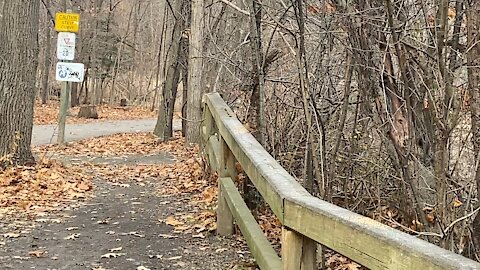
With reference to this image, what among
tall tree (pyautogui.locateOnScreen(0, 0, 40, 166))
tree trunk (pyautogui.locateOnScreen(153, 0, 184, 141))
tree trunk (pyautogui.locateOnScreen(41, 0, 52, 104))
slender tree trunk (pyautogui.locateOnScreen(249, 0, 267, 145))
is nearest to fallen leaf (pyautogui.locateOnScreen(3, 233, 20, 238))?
slender tree trunk (pyautogui.locateOnScreen(249, 0, 267, 145))

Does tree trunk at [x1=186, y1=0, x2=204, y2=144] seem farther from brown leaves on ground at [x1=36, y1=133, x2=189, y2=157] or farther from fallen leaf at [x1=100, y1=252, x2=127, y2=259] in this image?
fallen leaf at [x1=100, y1=252, x2=127, y2=259]

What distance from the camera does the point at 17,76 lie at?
9766 mm

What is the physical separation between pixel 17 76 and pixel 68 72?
14.5 ft

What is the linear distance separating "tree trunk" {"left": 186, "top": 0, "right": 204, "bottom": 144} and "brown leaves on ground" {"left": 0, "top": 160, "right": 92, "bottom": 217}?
4.50 m

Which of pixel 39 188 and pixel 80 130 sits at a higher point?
pixel 39 188

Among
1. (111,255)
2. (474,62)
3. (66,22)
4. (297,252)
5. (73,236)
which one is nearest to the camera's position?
(297,252)

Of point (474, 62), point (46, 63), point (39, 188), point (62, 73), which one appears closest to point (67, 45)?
point (62, 73)

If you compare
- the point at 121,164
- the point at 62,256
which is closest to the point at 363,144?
the point at 62,256

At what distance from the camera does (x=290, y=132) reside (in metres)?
6.55

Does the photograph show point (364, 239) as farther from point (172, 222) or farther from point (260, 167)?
point (172, 222)

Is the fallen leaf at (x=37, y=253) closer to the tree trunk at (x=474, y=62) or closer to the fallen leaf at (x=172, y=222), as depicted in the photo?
the fallen leaf at (x=172, y=222)

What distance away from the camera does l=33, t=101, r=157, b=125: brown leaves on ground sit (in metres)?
28.2

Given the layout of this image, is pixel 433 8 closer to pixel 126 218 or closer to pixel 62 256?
pixel 62 256

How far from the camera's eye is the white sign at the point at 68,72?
46.1 ft
